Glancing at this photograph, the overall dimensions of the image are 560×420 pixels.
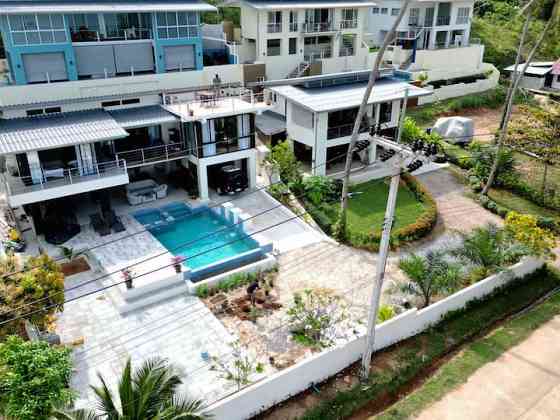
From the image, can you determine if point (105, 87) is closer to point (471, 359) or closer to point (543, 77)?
point (471, 359)

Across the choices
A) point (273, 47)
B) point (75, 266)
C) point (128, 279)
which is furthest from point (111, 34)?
point (128, 279)

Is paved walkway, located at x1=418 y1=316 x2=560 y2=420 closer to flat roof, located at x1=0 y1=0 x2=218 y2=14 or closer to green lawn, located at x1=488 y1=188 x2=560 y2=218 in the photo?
green lawn, located at x1=488 y1=188 x2=560 y2=218

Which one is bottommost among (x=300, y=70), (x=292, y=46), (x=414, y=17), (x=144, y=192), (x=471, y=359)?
(x=471, y=359)

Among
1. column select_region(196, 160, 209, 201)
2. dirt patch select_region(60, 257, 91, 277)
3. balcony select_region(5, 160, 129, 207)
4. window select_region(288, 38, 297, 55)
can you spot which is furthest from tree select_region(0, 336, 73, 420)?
window select_region(288, 38, 297, 55)

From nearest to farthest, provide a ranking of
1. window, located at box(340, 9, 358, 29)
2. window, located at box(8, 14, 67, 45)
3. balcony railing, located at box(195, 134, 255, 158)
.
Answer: window, located at box(8, 14, 67, 45) → balcony railing, located at box(195, 134, 255, 158) → window, located at box(340, 9, 358, 29)

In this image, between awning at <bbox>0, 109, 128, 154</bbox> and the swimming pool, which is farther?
the swimming pool

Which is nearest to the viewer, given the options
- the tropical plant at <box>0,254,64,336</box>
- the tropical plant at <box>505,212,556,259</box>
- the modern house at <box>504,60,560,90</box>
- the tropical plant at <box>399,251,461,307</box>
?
the tropical plant at <box>0,254,64,336</box>
